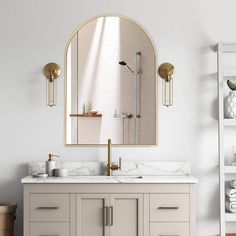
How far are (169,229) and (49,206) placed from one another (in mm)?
871

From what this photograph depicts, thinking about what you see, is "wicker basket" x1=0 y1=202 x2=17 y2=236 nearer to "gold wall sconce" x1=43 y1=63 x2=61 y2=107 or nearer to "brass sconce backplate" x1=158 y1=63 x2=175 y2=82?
"gold wall sconce" x1=43 y1=63 x2=61 y2=107

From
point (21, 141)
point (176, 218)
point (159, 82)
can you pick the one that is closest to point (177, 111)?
point (159, 82)

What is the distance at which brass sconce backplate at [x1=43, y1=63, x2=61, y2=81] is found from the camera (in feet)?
14.4

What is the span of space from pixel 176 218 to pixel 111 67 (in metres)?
1.30

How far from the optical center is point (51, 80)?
4.40 meters

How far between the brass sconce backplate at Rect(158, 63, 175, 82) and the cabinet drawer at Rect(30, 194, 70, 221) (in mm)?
1202

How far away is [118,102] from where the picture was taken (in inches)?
177

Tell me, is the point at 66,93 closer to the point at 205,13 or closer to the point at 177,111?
the point at 177,111

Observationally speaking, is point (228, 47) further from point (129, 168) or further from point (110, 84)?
point (129, 168)

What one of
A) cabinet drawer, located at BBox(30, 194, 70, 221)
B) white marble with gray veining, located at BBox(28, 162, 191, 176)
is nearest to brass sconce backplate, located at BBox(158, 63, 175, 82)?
white marble with gray veining, located at BBox(28, 162, 191, 176)

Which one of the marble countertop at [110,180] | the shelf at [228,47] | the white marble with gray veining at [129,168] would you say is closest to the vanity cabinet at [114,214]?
the marble countertop at [110,180]

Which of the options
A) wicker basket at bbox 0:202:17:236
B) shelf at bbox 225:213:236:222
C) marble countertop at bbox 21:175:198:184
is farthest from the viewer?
shelf at bbox 225:213:236:222

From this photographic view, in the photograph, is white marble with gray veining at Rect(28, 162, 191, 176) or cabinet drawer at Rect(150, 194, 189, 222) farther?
white marble with gray veining at Rect(28, 162, 191, 176)

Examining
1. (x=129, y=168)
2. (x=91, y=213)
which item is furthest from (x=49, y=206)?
(x=129, y=168)
